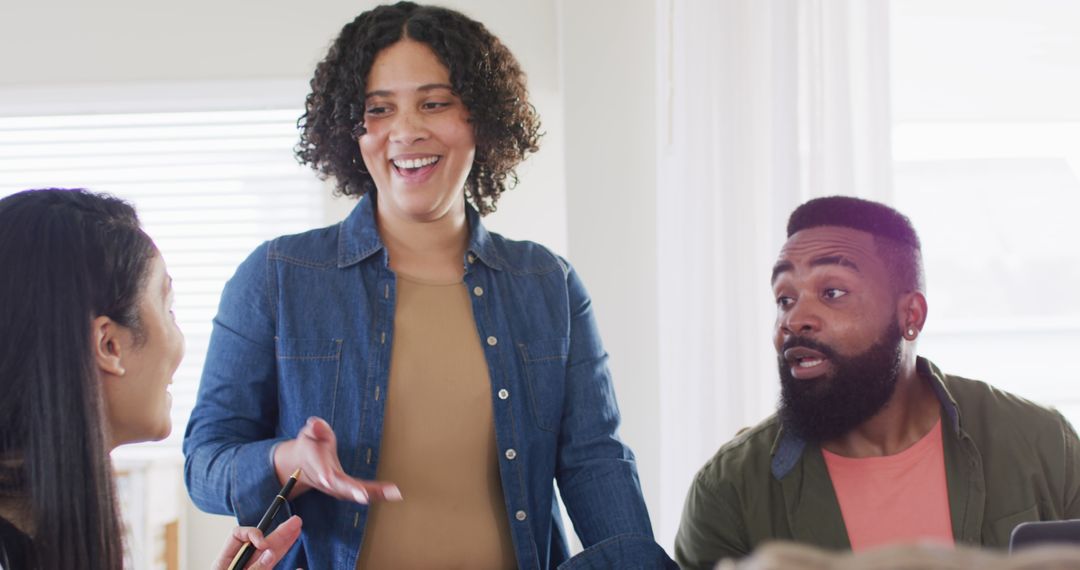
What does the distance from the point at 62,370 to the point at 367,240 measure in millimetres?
781

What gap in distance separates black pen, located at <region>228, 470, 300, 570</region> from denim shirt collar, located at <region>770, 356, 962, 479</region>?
80 centimetres

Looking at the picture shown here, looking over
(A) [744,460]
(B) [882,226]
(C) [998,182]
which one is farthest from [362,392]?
(C) [998,182]

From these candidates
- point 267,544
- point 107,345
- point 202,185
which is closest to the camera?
point 107,345

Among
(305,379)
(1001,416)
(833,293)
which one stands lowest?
(1001,416)

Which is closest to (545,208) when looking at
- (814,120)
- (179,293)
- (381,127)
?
(179,293)

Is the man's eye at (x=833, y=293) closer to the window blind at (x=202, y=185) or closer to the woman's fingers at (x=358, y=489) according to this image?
the woman's fingers at (x=358, y=489)

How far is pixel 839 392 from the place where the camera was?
1923 millimetres

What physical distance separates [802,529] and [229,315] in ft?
3.25

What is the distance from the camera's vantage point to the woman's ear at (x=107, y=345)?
51.8 inches

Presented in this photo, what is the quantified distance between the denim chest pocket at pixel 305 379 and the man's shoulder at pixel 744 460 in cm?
64

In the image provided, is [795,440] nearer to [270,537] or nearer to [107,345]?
[270,537]

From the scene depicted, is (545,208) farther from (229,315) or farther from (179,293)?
(229,315)

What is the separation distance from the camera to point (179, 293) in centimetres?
519

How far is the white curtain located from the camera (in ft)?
9.27
